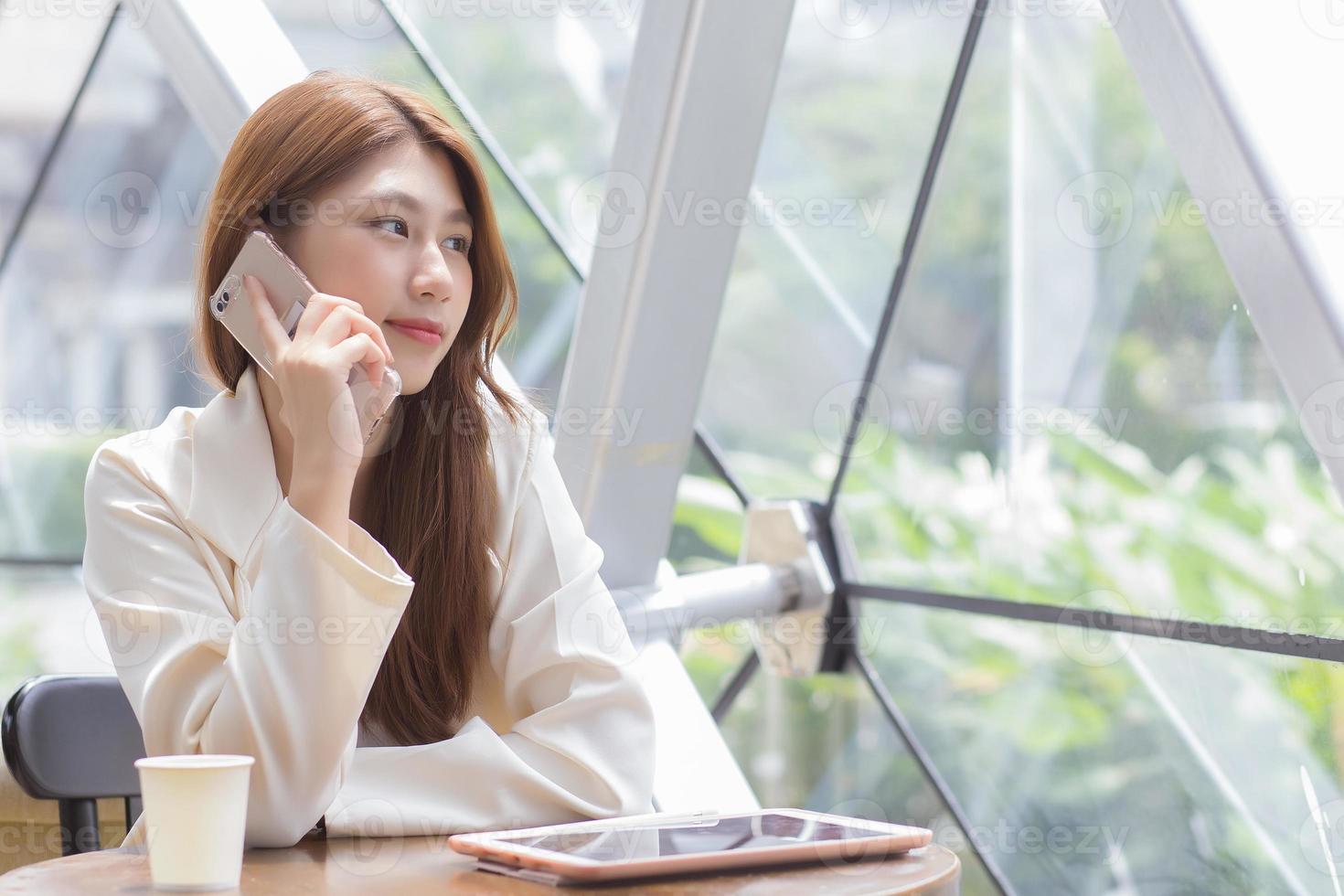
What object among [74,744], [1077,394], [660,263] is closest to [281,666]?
[74,744]

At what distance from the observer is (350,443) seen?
5.61 feet

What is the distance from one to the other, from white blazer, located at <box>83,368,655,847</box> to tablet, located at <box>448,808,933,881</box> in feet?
0.69

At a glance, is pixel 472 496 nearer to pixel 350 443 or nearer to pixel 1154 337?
pixel 350 443

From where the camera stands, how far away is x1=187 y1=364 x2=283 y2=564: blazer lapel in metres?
1.86

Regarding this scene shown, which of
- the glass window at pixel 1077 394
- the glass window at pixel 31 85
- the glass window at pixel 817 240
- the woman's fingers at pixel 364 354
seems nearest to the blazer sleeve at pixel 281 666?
the woman's fingers at pixel 364 354

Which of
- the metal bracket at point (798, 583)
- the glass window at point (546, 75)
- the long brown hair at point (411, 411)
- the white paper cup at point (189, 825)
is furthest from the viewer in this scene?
the glass window at point (546, 75)

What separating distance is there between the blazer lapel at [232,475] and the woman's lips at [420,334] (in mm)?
248

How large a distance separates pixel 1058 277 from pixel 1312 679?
56.4 inches

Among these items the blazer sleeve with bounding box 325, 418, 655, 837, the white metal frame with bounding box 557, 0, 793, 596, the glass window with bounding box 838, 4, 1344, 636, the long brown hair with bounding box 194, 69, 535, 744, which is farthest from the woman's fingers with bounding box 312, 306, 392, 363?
the glass window with bounding box 838, 4, 1344, 636

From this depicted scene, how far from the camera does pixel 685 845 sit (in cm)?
143

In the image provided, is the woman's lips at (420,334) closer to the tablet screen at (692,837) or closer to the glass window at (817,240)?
the tablet screen at (692,837)

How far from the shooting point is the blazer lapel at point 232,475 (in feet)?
6.10

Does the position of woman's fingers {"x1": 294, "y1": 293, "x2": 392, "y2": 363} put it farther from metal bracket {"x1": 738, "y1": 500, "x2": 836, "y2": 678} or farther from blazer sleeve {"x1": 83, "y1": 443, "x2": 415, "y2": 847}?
metal bracket {"x1": 738, "y1": 500, "x2": 836, "y2": 678}

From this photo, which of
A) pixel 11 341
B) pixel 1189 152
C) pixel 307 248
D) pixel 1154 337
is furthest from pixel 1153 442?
pixel 11 341
